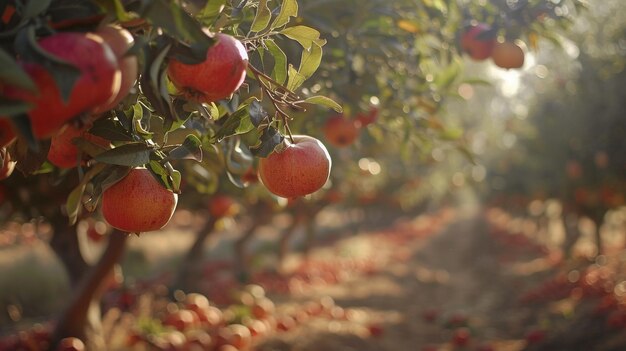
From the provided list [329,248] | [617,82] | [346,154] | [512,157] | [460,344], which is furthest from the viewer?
[329,248]

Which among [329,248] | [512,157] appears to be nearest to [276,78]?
[512,157]

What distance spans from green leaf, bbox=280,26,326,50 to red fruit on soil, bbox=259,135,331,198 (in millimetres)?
353

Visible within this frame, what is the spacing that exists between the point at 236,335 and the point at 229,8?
4.90m

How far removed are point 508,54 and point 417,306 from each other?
881cm

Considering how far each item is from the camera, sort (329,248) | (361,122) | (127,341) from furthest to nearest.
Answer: (329,248)
(127,341)
(361,122)

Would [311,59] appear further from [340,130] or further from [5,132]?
[340,130]

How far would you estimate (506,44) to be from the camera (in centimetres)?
338

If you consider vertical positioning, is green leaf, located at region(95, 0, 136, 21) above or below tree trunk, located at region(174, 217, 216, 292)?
above

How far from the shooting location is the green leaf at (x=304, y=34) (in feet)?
6.29

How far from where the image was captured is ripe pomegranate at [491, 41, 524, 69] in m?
3.33

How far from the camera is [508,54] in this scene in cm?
336

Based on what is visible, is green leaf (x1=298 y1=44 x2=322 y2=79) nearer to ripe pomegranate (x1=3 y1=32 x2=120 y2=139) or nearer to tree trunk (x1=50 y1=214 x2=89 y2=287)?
ripe pomegranate (x1=3 y1=32 x2=120 y2=139)

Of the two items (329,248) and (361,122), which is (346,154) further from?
(329,248)

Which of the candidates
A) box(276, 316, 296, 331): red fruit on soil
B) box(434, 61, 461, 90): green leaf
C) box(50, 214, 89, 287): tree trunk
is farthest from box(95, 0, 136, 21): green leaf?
box(276, 316, 296, 331): red fruit on soil
